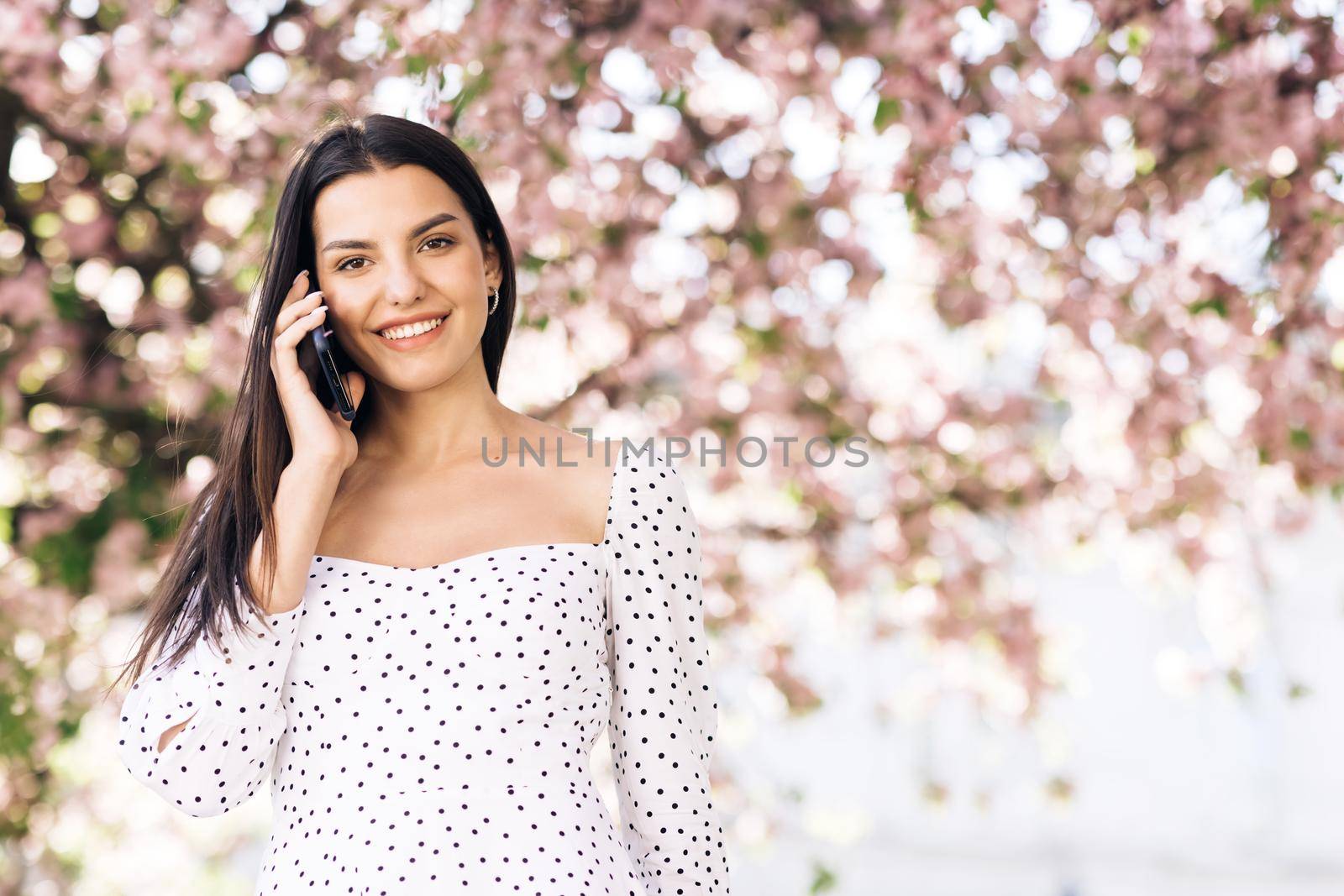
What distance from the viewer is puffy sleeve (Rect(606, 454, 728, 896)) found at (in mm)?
1769

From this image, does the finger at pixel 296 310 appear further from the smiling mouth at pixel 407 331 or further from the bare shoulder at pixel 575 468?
the bare shoulder at pixel 575 468

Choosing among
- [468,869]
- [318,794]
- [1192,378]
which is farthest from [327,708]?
[1192,378]

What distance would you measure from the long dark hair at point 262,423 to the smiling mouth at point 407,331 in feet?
0.45

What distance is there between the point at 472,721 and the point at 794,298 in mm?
2553

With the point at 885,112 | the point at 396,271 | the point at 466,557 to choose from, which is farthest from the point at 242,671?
the point at 885,112

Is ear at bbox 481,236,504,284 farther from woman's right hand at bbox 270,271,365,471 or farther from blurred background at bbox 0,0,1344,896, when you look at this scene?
blurred background at bbox 0,0,1344,896

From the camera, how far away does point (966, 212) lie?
11.6 feet

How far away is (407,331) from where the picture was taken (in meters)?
1.76

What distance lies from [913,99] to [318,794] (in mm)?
2039

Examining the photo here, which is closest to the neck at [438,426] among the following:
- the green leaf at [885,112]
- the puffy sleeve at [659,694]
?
the puffy sleeve at [659,694]

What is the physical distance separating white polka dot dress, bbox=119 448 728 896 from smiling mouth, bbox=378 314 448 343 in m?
0.29

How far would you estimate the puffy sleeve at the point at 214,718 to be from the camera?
1620 millimetres

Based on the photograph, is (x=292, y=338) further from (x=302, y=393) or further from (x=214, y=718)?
(x=214, y=718)

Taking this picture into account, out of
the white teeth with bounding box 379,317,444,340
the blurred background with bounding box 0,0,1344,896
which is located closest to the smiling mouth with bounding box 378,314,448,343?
the white teeth with bounding box 379,317,444,340
